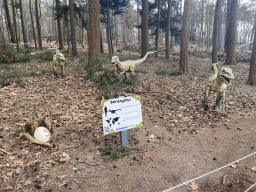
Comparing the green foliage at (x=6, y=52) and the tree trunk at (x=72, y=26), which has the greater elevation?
the tree trunk at (x=72, y=26)

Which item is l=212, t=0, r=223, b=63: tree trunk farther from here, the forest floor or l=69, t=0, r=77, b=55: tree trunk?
l=69, t=0, r=77, b=55: tree trunk

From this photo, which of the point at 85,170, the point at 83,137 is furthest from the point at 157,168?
the point at 83,137

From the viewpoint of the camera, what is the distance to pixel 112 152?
137 inches

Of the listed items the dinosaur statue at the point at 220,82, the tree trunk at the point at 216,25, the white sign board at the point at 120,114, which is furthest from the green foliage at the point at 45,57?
the tree trunk at the point at 216,25

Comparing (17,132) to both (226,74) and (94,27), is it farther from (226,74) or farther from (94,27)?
(94,27)

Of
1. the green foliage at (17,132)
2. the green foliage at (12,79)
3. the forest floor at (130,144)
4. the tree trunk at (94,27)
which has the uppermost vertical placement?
the tree trunk at (94,27)

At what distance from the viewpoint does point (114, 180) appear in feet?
9.53

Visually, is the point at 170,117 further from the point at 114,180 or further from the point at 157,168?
the point at 114,180

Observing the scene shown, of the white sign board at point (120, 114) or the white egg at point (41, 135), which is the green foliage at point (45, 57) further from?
the white sign board at point (120, 114)

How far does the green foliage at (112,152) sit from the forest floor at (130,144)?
77 millimetres

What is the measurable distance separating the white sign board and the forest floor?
0.57 meters

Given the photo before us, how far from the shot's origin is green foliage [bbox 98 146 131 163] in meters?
3.38

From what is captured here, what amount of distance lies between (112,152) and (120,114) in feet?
2.41

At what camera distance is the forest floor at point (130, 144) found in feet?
9.39
